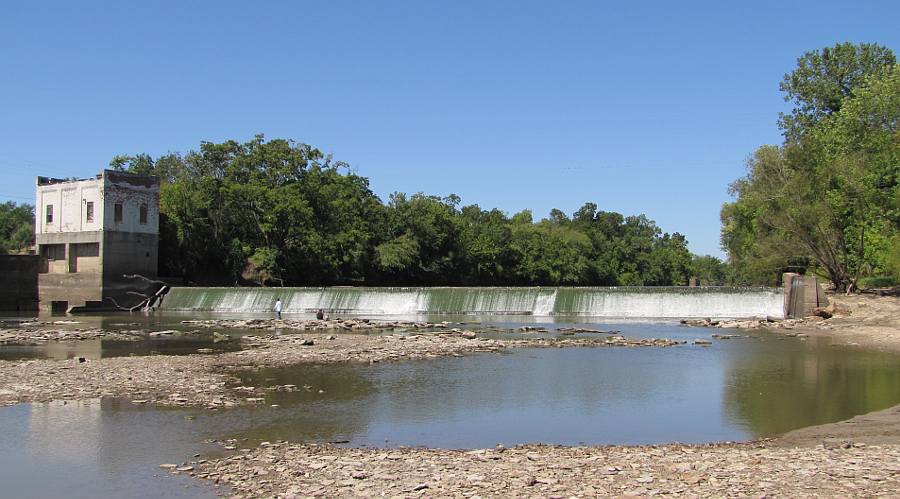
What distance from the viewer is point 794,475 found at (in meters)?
8.40

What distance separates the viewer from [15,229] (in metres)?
69.2

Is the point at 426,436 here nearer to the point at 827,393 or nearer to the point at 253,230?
the point at 827,393

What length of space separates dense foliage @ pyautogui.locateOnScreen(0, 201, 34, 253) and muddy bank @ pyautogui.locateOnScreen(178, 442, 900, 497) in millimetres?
58362

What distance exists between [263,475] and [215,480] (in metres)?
0.55

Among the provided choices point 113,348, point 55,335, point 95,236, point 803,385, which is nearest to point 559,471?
point 803,385

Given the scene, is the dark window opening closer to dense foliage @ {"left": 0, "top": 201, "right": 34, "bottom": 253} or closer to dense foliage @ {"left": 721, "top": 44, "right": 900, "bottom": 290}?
dense foliage @ {"left": 0, "top": 201, "right": 34, "bottom": 253}

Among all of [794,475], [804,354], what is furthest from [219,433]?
[804,354]

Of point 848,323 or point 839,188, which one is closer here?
point 848,323

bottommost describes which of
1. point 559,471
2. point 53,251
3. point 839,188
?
point 559,471

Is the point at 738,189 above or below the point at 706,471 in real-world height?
A: above

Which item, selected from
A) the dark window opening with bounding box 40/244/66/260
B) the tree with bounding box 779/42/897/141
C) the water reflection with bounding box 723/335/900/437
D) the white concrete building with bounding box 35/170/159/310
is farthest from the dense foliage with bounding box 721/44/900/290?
the dark window opening with bounding box 40/244/66/260

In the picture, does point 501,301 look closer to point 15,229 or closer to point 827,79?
point 827,79

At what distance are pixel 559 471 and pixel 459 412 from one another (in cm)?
507

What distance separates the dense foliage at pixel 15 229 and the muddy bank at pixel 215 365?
45369 mm
